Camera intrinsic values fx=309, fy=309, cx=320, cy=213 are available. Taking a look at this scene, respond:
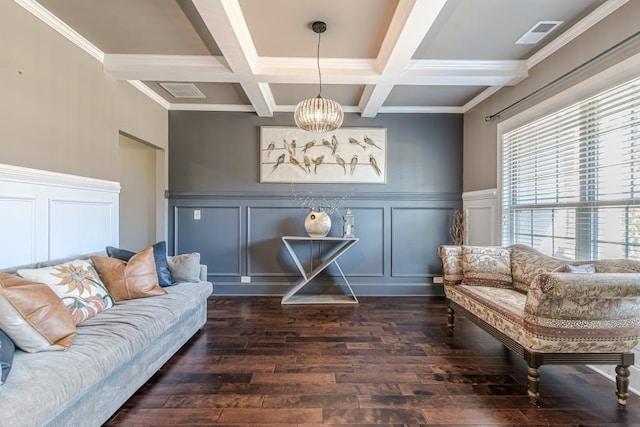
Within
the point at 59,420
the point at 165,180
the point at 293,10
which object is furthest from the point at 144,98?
the point at 59,420

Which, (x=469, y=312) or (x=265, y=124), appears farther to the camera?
(x=265, y=124)

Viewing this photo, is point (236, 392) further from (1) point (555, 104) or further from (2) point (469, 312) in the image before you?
(1) point (555, 104)

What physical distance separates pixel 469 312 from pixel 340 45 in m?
2.49

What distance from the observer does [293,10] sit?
220 cm

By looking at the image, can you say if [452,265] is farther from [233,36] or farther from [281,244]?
[233,36]

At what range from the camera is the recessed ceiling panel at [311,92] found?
348 centimetres

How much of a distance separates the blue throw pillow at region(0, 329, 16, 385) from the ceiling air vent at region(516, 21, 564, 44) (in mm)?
3697

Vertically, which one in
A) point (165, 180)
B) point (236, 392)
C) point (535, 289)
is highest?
point (165, 180)

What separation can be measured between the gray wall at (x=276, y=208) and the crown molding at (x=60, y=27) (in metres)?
1.47

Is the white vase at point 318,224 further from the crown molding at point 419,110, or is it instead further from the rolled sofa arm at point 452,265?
the crown molding at point 419,110

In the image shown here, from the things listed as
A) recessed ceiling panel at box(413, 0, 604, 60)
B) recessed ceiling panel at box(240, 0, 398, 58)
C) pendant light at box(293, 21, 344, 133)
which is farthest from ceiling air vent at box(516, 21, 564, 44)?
pendant light at box(293, 21, 344, 133)

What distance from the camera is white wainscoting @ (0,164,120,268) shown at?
2004 mm

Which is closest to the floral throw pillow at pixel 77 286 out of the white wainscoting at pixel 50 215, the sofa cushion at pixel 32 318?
the sofa cushion at pixel 32 318

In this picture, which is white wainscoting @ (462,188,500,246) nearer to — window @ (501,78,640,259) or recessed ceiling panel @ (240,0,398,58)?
window @ (501,78,640,259)
